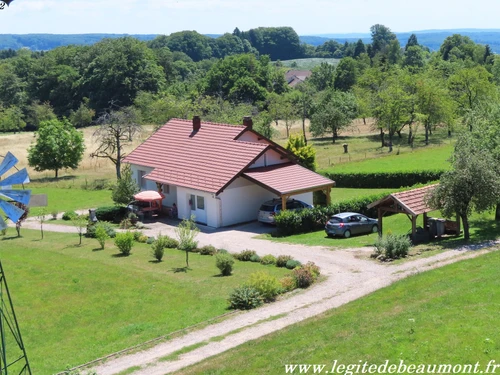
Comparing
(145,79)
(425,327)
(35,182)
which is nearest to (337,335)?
(425,327)

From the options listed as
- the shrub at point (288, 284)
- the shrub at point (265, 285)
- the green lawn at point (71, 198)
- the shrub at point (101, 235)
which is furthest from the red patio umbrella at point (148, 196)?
the shrub at point (265, 285)

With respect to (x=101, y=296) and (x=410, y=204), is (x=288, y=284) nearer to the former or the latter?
(x=101, y=296)

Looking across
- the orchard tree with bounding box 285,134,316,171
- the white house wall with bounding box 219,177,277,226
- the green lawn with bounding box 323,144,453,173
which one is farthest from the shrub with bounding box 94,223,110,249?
the green lawn with bounding box 323,144,453,173

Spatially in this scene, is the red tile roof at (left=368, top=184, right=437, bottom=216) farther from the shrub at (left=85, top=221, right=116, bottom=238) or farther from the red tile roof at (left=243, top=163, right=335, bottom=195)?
the shrub at (left=85, top=221, right=116, bottom=238)

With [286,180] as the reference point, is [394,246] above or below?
below

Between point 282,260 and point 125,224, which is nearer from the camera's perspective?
point 282,260

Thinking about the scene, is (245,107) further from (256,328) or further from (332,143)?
(256,328)

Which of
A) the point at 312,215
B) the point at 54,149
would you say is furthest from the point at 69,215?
the point at 54,149
